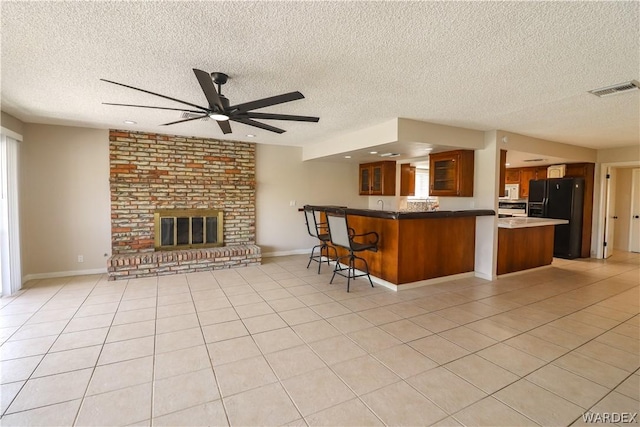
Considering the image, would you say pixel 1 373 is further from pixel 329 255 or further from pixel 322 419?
pixel 329 255

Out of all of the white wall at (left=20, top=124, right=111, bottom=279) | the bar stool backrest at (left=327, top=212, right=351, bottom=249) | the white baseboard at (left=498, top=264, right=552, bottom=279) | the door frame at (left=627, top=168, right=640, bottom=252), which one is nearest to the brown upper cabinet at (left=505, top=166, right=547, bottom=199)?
the door frame at (left=627, top=168, right=640, bottom=252)

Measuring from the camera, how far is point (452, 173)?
4852 mm

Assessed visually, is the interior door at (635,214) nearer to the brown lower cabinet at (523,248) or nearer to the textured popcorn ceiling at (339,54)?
the brown lower cabinet at (523,248)

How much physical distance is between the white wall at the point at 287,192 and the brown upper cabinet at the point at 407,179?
1317 mm

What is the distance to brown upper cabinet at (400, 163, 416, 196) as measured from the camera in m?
6.69

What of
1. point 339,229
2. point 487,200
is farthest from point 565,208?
point 339,229

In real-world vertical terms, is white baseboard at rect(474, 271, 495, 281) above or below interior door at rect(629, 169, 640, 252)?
below

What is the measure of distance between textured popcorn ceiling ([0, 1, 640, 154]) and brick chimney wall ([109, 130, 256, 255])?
1.37 metres

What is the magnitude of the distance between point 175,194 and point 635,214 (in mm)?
9793

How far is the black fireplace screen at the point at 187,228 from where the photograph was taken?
17.0 feet

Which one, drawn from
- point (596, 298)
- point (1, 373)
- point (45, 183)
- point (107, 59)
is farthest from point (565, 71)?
point (45, 183)

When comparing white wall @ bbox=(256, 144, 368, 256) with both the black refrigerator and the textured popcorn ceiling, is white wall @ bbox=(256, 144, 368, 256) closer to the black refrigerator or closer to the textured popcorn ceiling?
the textured popcorn ceiling

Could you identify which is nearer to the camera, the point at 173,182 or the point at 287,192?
the point at 173,182

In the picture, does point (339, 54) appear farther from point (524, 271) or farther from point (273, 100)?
point (524, 271)
